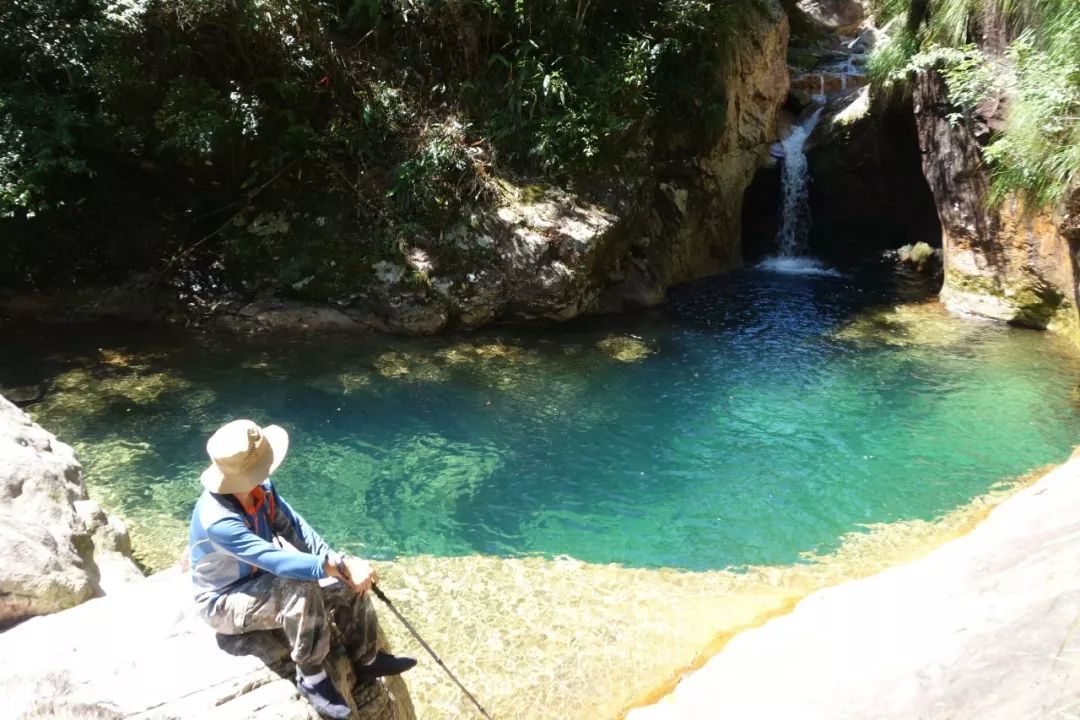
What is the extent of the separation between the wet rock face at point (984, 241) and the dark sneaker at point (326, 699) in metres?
11.4

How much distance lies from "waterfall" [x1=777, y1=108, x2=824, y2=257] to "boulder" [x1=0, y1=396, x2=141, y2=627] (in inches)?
607

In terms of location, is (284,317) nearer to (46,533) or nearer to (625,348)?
(625,348)

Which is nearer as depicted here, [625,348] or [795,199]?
[625,348]

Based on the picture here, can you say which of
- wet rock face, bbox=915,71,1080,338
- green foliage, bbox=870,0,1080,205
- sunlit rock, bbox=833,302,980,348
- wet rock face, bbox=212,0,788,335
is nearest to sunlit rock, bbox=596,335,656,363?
wet rock face, bbox=212,0,788,335

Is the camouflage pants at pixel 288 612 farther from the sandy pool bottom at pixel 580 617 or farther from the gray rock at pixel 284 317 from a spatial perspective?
the gray rock at pixel 284 317

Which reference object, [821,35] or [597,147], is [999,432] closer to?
[597,147]

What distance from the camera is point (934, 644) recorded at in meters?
4.20

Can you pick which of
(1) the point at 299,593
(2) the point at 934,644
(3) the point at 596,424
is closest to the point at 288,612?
(1) the point at 299,593

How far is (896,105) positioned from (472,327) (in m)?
10.4

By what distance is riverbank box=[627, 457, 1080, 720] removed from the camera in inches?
143

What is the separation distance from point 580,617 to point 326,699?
8.38 feet

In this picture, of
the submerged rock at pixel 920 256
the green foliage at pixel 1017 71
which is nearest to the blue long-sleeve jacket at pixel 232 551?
the green foliage at pixel 1017 71

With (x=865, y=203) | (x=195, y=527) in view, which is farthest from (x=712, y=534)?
(x=865, y=203)

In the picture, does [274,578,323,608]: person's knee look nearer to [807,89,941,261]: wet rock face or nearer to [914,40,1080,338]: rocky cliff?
[914,40,1080,338]: rocky cliff
